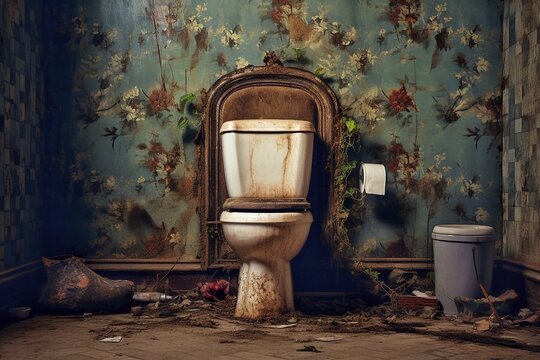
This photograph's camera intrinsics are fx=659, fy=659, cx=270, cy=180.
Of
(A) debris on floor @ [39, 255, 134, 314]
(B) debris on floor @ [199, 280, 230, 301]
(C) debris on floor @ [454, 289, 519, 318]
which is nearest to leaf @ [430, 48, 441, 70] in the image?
(C) debris on floor @ [454, 289, 519, 318]

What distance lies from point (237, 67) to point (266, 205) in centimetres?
99

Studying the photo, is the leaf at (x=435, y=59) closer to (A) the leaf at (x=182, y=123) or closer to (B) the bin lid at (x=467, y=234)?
(B) the bin lid at (x=467, y=234)

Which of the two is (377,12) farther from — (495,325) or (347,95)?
(495,325)

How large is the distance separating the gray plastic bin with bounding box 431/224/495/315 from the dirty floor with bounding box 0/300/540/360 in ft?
0.71

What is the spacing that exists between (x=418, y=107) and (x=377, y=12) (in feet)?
1.91

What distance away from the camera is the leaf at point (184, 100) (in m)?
3.65

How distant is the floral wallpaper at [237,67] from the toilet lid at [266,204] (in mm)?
598

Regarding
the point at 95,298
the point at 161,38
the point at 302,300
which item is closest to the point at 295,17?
the point at 161,38

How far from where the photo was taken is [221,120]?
3.65 meters

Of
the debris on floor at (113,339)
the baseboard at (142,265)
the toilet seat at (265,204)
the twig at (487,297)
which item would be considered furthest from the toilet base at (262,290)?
the twig at (487,297)

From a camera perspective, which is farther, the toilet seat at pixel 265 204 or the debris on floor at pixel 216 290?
the debris on floor at pixel 216 290

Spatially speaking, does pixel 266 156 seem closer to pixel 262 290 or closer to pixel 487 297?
pixel 262 290

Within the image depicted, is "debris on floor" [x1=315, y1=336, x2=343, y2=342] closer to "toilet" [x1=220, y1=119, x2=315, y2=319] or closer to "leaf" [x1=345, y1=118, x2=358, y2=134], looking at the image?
"toilet" [x1=220, y1=119, x2=315, y2=319]

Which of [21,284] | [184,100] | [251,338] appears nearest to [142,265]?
[21,284]
